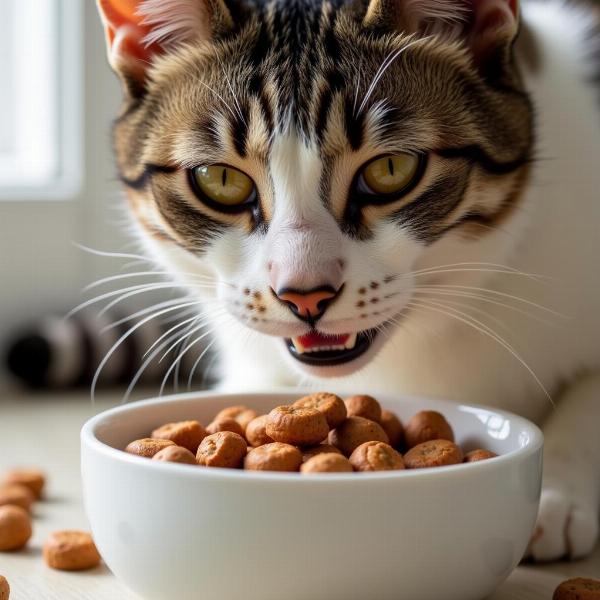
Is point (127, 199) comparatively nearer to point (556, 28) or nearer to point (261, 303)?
point (261, 303)

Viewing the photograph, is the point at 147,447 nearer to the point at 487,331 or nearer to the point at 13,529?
the point at 13,529

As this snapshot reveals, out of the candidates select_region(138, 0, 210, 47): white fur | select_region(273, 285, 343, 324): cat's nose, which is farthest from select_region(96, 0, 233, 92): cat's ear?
select_region(273, 285, 343, 324): cat's nose

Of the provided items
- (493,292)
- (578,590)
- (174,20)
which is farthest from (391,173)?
(578,590)

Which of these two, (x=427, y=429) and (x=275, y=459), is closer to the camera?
(x=275, y=459)

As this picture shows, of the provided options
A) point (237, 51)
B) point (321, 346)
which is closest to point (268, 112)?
point (237, 51)

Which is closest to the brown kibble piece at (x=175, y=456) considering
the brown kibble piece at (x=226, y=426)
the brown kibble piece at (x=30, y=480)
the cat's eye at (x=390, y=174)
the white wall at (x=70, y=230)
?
the brown kibble piece at (x=226, y=426)
